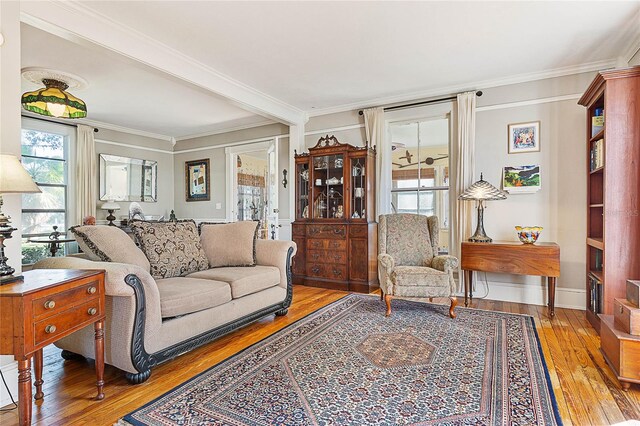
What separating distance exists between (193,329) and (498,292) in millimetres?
3443

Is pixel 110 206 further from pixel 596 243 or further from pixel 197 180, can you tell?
pixel 596 243

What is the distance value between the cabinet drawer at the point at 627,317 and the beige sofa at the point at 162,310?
258 centimetres

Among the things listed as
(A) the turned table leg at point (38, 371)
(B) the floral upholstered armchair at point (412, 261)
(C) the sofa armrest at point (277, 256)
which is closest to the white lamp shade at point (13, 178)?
(A) the turned table leg at point (38, 371)

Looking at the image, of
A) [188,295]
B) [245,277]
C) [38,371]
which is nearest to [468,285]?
[245,277]

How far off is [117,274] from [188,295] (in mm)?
532

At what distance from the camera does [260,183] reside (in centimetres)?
650

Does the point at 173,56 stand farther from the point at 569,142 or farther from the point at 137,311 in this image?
the point at 569,142

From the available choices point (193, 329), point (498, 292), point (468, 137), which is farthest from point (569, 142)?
point (193, 329)

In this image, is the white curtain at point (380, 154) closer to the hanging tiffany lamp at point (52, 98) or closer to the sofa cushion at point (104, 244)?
the sofa cushion at point (104, 244)

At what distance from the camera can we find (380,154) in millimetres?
4789

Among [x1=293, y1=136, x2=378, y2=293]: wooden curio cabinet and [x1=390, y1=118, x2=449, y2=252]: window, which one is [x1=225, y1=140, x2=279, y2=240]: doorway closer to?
[x1=293, y1=136, x2=378, y2=293]: wooden curio cabinet

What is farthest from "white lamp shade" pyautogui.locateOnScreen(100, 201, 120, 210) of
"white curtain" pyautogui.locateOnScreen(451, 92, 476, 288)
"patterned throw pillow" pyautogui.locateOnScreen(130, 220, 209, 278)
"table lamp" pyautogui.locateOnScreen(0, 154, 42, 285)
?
"white curtain" pyautogui.locateOnScreen(451, 92, 476, 288)

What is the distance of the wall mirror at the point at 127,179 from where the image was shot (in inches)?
239

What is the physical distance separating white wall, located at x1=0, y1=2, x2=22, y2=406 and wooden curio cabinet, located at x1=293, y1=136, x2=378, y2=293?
330 centimetres
